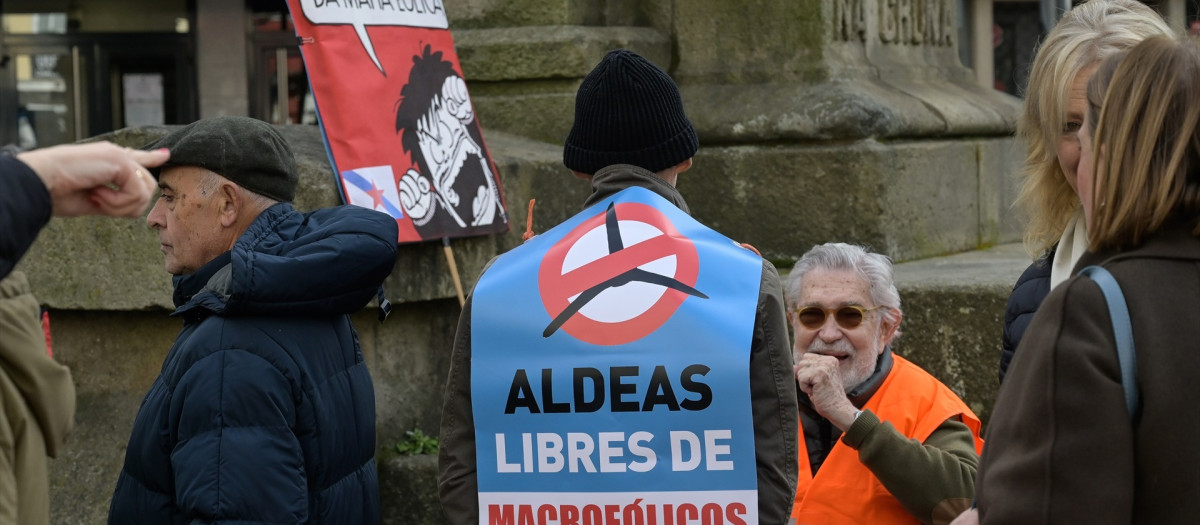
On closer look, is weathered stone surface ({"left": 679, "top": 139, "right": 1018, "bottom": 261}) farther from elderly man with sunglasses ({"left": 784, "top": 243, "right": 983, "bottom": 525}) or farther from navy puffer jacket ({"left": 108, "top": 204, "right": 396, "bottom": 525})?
navy puffer jacket ({"left": 108, "top": 204, "right": 396, "bottom": 525})

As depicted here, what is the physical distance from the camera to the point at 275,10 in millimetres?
13500

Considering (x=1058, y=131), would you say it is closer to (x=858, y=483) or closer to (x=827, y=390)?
(x=827, y=390)

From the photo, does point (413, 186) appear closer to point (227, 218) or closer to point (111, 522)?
point (227, 218)

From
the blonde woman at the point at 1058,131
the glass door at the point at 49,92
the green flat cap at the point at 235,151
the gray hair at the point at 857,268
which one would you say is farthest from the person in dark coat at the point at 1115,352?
the glass door at the point at 49,92

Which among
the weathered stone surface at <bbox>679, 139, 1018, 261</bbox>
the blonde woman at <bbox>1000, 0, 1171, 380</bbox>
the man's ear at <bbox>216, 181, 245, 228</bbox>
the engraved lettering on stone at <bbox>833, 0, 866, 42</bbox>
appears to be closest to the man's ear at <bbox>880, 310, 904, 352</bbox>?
the blonde woman at <bbox>1000, 0, 1171, 380</bbox>

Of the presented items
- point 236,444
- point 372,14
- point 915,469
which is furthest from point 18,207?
point 372,14

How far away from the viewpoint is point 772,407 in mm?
2529

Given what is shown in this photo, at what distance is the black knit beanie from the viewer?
2.73 metres

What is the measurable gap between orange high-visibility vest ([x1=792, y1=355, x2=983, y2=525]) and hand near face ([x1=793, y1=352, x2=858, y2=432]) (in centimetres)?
9

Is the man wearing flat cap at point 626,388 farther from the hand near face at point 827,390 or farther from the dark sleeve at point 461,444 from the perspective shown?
the hand near face at point 827,390

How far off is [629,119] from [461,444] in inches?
25.4

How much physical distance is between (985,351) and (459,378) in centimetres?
247

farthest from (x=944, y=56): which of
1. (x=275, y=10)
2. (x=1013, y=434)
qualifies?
(x=275, y=10)

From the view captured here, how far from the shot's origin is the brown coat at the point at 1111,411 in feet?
5.96
